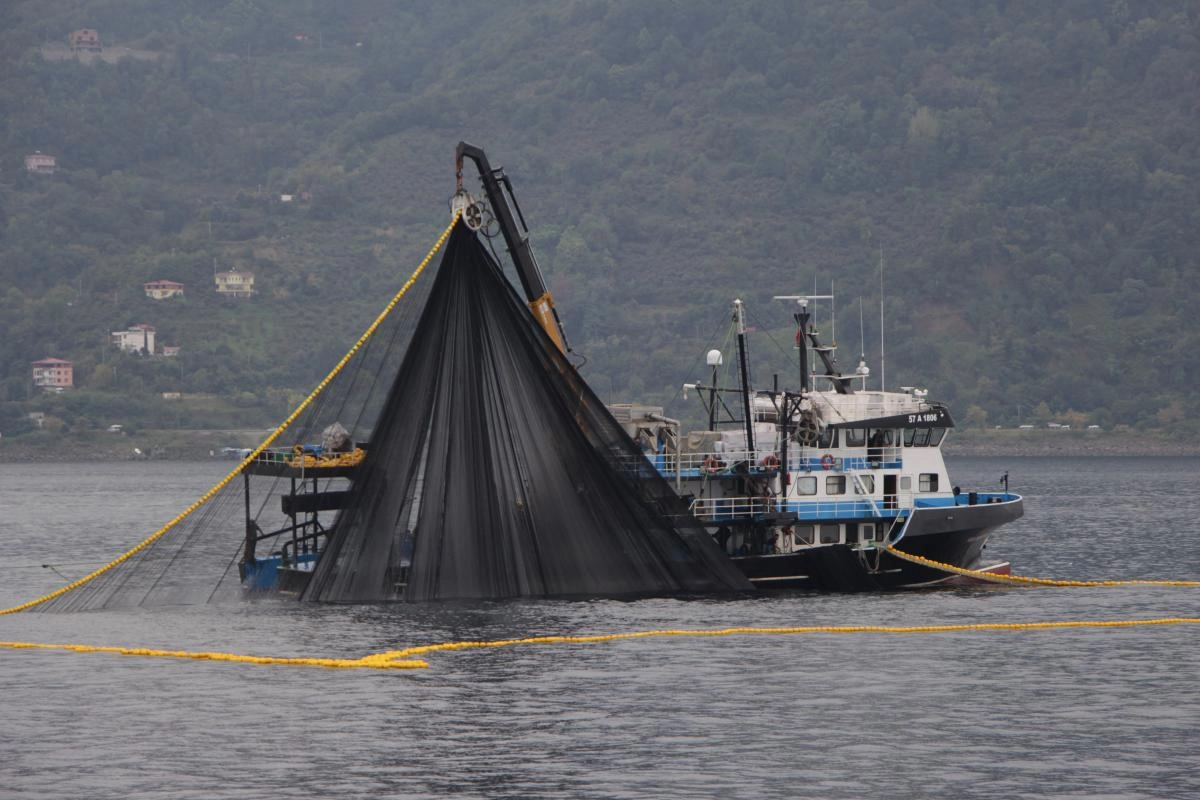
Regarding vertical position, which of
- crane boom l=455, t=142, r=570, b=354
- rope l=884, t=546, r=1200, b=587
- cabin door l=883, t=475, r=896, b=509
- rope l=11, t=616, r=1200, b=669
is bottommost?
rope l=11, t=616, r=1200, b=669

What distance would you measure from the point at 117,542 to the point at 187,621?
5139 cm

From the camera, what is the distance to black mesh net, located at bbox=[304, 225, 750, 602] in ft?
191

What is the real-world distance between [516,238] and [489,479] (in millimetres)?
13182

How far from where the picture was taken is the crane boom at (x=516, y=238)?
64750 mm

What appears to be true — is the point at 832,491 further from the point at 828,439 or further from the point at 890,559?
the point at 890,559

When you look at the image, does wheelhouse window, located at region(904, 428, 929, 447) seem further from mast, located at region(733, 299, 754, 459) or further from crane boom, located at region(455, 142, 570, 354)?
crane boom, located at region(455, 142, 570, 354)

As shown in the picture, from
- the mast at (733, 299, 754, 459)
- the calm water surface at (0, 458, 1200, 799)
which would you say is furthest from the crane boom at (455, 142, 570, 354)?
the calm water surface at (0, 458, 1200, 799)

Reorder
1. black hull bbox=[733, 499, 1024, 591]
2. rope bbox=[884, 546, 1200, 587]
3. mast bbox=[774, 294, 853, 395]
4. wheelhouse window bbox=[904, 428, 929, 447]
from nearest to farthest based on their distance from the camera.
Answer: black hull bbox=[733, 499, 1024, 591]
rope bbox=[884, 546, 1200, 587]
wheelhouse window bbox=[904, 428, 929, 447]
mast bbox=[774, 294, 853, 395]

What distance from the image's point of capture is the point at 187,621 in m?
62.7

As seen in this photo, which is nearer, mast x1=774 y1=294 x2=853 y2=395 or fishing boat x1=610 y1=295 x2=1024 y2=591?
fishing boat x1=610 y1=295 x2=1024 y2=591

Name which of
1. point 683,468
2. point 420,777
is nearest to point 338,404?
point 683,468

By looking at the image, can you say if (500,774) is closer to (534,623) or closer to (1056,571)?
(534,623)

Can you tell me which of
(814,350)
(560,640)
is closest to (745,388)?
(814,350)

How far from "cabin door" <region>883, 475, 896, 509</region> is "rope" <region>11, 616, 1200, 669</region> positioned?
6420 mm
